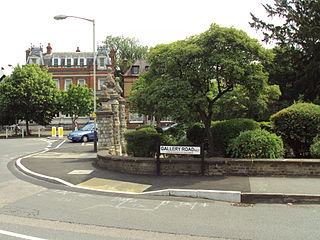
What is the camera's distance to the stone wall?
9.73m

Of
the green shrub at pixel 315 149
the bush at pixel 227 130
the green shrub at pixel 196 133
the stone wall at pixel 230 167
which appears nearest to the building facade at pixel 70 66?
the green shrub at pixel 196 133

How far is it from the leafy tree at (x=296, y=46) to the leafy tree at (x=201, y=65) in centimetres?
1236

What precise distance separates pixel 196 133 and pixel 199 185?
21.2 feet

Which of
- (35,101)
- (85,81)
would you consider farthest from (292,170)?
(85,81)

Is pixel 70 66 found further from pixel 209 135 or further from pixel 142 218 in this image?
pixel 142 218

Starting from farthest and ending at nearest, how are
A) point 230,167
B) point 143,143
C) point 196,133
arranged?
point 196,133 → point 143,143 → point 230,167

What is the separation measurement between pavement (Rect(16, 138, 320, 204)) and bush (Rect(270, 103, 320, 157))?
247 centimetres

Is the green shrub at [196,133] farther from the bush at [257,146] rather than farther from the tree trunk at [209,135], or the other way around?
the bush at [257,146]

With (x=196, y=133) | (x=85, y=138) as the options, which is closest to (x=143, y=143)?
(x=196, y=133)

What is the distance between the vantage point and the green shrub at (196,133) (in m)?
14.9

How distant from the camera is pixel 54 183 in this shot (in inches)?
400

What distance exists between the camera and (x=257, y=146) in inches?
414

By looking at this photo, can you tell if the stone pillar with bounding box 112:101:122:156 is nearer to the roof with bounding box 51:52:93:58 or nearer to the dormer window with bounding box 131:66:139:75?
the dormer window with bounding box 131:66:139:75

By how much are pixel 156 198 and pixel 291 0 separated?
2335 centimetres
